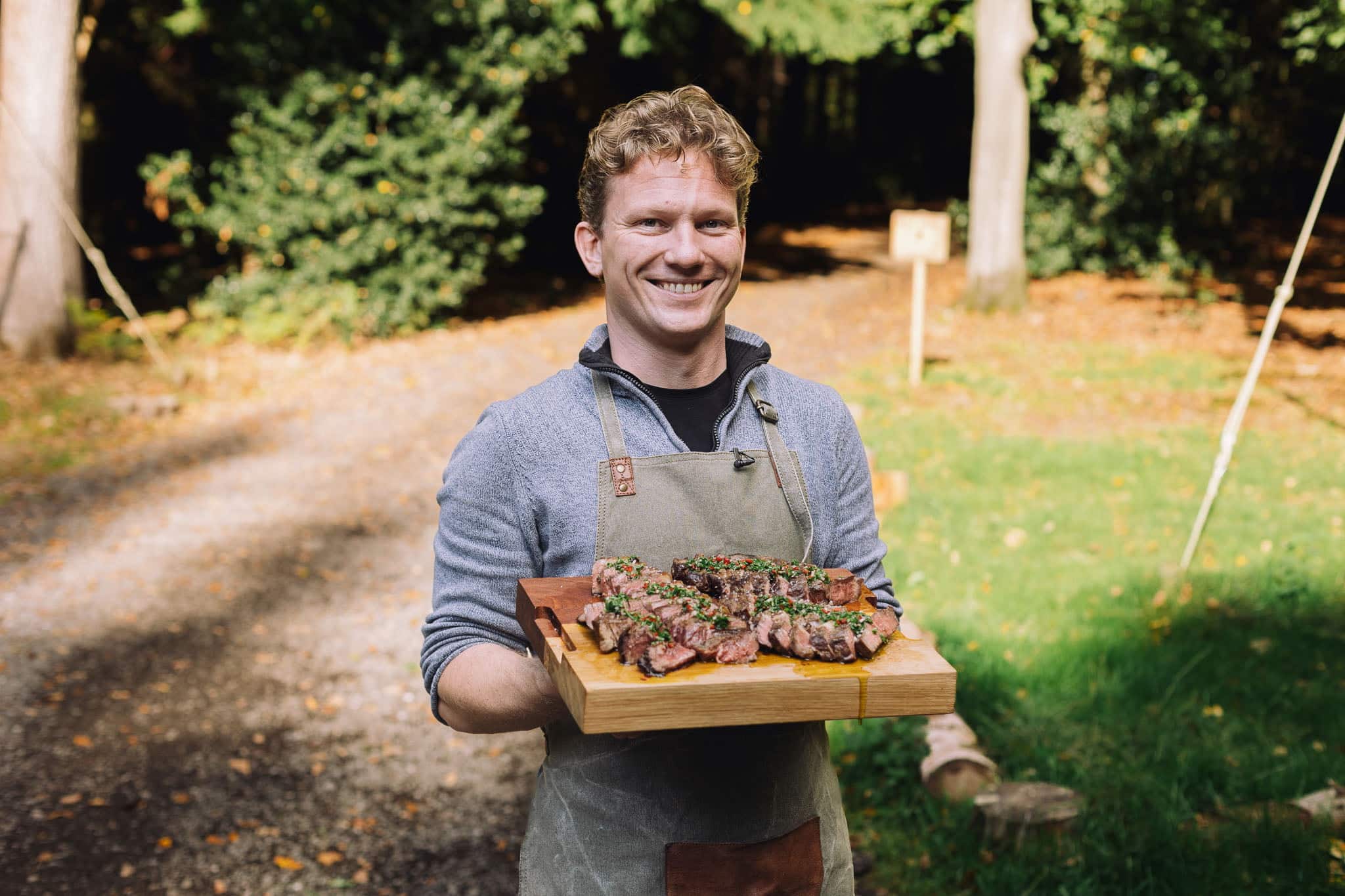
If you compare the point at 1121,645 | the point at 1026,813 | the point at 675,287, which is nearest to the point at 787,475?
the point at 675,287

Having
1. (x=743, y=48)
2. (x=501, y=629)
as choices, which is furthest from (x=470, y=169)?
(x=743, y=48)

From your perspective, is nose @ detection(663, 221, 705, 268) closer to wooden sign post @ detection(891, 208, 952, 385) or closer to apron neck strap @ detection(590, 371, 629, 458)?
apron neck strap @ detection(590, 371, 629, 458)

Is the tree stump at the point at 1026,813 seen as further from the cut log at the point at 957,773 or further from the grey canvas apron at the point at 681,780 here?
the grey canvas apron at the point at 681,780

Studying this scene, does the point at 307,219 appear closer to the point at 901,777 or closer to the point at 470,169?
the point at 470,169

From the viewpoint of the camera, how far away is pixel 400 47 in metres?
13.0

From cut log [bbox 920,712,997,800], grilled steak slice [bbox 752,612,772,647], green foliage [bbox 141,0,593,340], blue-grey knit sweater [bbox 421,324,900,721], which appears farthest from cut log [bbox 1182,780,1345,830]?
green foliage [bbox 141,0,593,340]

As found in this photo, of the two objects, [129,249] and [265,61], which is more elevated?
[265,61]

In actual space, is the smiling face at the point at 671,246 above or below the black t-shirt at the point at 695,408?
above

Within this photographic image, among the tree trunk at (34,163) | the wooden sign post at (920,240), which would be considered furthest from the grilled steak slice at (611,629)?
the tree trunk at (34,163)

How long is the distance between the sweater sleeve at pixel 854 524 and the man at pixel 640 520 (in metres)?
0.14

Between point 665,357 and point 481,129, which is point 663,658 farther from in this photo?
point 481,129

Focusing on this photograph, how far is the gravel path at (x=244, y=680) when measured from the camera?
4.65 meters

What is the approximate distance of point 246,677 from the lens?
20.0ft

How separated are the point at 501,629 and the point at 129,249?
57.0 ft
